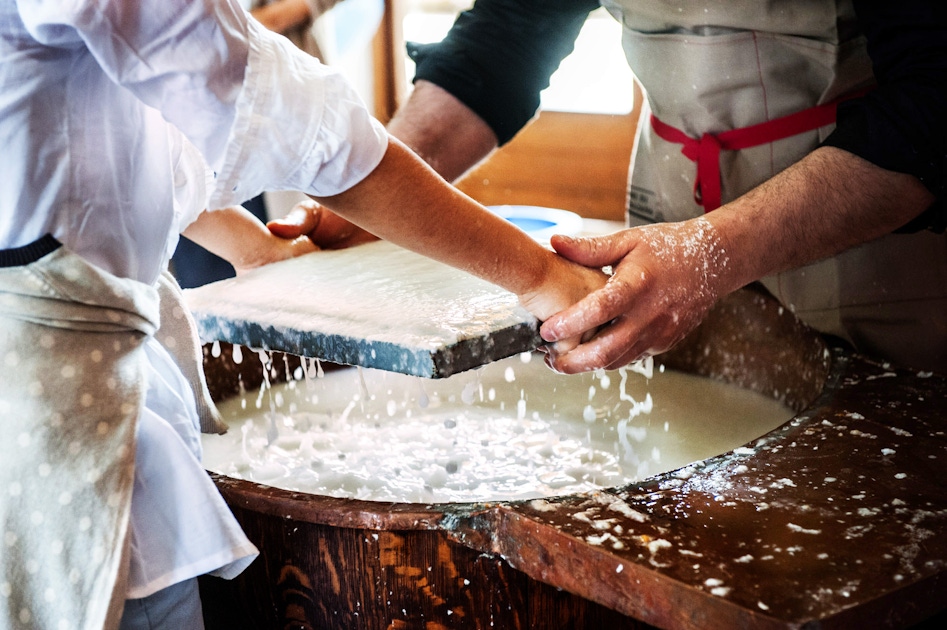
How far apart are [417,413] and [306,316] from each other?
0.64m

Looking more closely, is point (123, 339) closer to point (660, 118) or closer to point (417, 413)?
point (417, 413)

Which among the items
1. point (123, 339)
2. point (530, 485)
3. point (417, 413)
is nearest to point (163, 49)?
point (123, 339)

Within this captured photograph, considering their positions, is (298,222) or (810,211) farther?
(298,222)

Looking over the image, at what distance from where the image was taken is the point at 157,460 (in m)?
1.05

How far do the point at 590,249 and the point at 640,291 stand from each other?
11cm

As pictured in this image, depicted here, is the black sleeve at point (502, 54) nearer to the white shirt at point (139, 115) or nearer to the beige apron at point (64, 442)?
the white shirt at point (139, 115)

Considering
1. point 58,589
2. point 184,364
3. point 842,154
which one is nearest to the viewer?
point 58,589

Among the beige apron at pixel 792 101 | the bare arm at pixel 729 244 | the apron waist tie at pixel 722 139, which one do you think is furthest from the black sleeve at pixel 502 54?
the bare arm at pixel 729 244

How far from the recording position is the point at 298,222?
73.3 inches

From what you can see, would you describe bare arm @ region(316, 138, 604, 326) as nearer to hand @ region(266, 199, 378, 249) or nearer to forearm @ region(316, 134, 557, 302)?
forearm @ region(316, 134, 557, 302)

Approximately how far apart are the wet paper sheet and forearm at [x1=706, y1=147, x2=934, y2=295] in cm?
37

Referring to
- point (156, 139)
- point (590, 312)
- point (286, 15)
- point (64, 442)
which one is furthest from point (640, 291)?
point (286, 15)

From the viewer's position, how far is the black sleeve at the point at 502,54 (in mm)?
2109

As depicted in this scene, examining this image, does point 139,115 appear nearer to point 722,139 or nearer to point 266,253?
point 266,253
